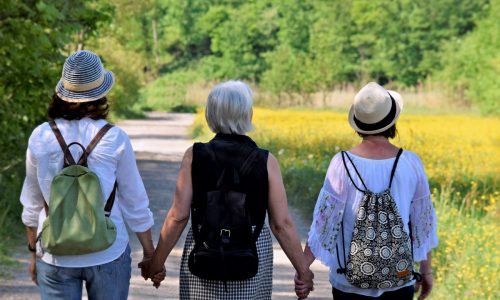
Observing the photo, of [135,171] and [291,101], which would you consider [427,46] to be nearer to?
[291,101]

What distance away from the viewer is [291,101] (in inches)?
3056

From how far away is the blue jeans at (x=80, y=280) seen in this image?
4.48 metres

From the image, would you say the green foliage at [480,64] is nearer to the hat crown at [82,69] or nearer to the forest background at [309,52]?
the forest background at [309,52]

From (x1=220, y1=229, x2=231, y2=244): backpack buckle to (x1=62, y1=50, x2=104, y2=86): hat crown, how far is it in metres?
0.84

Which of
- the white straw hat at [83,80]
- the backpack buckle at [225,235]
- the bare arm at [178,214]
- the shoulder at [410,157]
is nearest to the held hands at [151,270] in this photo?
the bare arm at [178,214]

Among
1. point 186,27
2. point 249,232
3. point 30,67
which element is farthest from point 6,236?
point 186,27

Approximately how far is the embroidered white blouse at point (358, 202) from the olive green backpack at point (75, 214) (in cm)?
96

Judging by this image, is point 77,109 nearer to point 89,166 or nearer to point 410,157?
point 89,166

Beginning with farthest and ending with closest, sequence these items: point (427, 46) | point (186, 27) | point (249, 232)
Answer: point (186, 27)
point (427, 46)
point (249, 232)

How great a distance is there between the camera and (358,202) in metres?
4.80

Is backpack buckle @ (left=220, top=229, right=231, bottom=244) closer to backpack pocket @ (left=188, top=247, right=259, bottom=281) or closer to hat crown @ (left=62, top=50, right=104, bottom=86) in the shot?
backpack pocket @ (left=188, top=247, right=259, bottom=281)

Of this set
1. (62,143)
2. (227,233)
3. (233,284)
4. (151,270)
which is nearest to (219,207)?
(227,233)

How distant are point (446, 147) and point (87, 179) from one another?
1641 cm

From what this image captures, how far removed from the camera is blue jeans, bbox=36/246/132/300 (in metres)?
4.48
